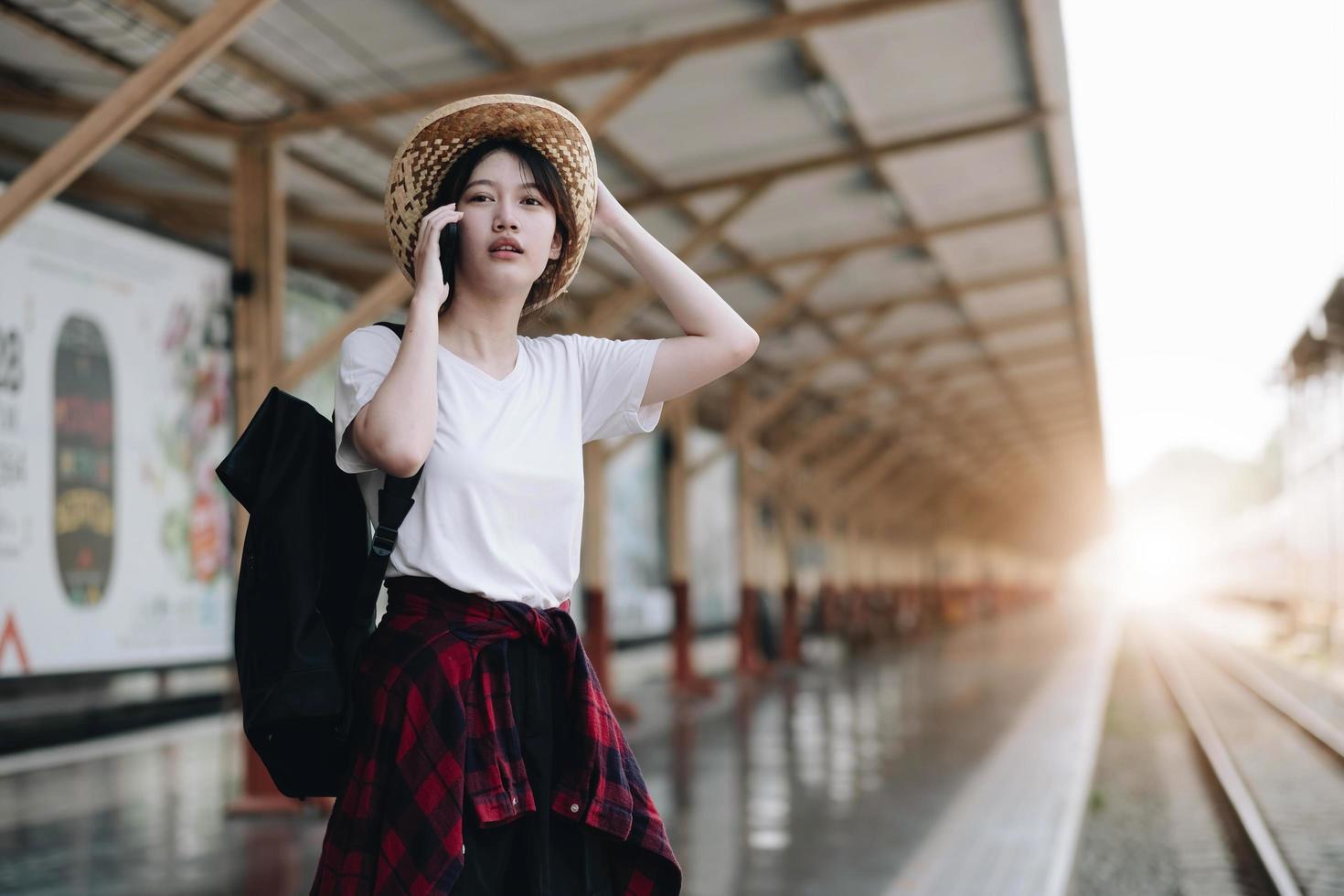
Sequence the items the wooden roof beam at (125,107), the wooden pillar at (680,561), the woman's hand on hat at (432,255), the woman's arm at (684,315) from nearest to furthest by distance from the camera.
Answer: the woman's hand on hat at (432,255) < the woman's arm at (684,315) < the wooden roof beam at (125,107) < the wooden pillar at (680,561)

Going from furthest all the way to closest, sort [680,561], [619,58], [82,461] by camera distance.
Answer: [680,561] → [82,461] → [619,58]

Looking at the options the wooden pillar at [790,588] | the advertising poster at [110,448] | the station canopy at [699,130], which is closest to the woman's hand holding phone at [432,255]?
the station canopy at [699,130]

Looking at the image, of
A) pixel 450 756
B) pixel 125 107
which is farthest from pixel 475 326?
pixel 125 107

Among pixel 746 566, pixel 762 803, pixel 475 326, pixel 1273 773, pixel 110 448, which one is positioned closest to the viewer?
pixel 475 326

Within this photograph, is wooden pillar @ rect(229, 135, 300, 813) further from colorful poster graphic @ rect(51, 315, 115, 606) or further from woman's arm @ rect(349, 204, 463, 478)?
woman's arm @ rect(349, 204, 463, 478)

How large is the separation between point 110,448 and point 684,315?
7389 millimetres

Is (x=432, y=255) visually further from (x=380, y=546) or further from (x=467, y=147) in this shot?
(x=380, y=546)

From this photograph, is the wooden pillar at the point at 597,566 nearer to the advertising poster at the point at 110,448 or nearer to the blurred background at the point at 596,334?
the blurred background at the point at 596,334

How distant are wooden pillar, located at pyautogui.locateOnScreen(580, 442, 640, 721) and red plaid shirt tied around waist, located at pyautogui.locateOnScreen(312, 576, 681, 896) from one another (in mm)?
10183

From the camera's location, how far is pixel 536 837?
1.57 metres

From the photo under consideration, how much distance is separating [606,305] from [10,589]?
499 centimetres

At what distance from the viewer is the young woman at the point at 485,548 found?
152cm

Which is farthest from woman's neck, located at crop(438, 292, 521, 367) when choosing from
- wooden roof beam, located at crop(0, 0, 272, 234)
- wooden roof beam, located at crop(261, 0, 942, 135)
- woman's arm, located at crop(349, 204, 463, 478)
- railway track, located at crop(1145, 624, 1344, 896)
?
wooden roof beam, located at crop(261, 0, 942, 135)

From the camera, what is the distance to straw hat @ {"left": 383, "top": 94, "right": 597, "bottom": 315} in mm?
1687
